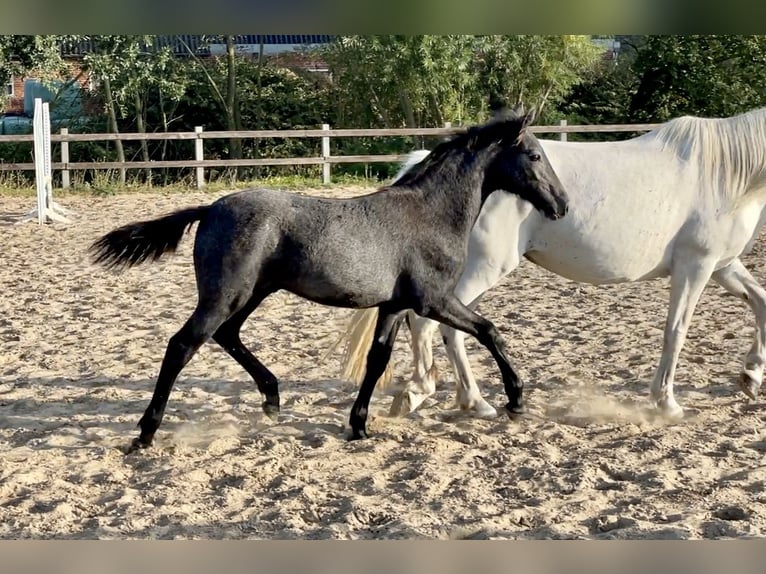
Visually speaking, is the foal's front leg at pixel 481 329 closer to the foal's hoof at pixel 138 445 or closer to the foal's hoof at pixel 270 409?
the foal's hoof at pixel 270 409

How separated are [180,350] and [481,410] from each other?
1.71 m

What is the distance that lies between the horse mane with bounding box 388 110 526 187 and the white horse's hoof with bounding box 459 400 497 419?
129 centimetres

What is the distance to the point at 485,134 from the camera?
4.64 m

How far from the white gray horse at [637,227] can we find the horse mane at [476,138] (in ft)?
1.60

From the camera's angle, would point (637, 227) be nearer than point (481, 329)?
No

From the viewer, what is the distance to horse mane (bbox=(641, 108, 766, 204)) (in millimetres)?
5098

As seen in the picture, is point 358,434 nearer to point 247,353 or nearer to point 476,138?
point 247,353

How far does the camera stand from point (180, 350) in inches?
168

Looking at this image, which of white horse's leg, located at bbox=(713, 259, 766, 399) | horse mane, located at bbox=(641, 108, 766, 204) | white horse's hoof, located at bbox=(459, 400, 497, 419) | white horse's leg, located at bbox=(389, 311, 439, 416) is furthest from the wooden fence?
white horse's hoof, located at bbox=(459, 400, 497, 419)

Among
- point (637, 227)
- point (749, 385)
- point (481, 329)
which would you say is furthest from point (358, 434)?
point (749, 385)

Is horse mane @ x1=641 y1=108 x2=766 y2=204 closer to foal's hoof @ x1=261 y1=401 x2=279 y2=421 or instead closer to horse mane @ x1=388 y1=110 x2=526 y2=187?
horse mane @ x1=388 y1=110 x2=526 y2=187

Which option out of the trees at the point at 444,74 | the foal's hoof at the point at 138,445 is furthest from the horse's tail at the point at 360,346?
the trees at the point at 444,74
